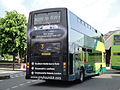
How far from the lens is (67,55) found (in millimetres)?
11945

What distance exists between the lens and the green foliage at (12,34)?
41.2 metres

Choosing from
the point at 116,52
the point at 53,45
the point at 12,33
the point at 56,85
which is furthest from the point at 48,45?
the point at 12,33

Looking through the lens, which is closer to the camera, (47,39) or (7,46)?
(47,39)

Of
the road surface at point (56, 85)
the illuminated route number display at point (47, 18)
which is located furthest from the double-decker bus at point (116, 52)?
the illuminated route number display at point (47, 18)

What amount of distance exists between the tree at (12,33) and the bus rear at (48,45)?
2812cm

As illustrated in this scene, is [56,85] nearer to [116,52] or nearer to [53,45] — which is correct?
[53,45]

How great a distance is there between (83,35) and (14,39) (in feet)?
92.3

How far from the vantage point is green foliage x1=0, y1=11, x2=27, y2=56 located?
41188mm

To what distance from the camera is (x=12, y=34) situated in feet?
138

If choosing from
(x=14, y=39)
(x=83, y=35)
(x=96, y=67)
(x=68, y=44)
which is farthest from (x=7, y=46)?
(x=68, y=44)

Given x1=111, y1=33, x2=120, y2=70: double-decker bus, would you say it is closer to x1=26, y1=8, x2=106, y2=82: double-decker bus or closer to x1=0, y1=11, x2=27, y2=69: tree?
x1=26, y1=8, x2=106, y2=82: double-decker bus

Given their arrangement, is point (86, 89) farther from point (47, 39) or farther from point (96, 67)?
point (96, 67)

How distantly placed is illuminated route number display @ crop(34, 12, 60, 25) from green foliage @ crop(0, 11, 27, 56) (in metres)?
28.0

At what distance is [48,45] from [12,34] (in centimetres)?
3070
